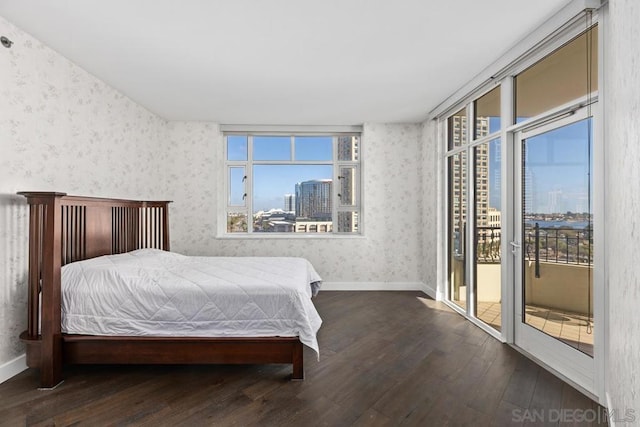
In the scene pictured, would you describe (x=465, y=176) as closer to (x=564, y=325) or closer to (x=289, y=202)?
(x=564, y=325)

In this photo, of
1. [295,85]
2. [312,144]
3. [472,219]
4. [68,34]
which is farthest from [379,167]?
[68,34]

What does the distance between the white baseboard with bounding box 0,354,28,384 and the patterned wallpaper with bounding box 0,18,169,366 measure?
0.17 ft

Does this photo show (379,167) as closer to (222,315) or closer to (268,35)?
(268,35)

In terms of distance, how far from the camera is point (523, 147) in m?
2.69

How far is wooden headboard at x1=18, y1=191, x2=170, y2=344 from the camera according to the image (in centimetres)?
214

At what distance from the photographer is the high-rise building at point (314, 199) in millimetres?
5012

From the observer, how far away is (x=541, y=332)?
250cm

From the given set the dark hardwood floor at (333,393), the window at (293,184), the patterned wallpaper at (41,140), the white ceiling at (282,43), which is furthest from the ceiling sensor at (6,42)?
the window at (293,184)

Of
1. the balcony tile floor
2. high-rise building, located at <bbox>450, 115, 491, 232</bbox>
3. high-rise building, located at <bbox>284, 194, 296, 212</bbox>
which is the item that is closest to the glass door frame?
the balcony tile floor

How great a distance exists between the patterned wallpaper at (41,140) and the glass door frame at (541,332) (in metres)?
4.01

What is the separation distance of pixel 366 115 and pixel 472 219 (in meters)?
2.00

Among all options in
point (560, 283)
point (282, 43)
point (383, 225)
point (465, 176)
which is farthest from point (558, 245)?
point (282, 43)

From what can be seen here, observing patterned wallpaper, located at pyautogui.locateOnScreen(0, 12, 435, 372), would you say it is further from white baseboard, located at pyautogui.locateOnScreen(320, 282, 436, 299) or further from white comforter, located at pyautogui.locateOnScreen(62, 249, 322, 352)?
white comforter, located at pyautogui.locateOnScreen(62, 249, 322, 352)

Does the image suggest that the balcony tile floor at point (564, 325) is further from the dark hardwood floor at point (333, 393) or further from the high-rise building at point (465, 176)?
the high-rise building at point (465, 176)
